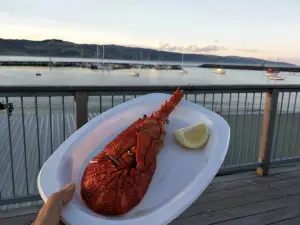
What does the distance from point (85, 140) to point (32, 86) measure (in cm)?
65

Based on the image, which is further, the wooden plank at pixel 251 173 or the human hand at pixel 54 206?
the wooden plank at pixel 251 173

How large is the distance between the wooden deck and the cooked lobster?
30.6 inches

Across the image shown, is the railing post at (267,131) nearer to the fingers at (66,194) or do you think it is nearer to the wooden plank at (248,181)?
the wooden plank at (248,181)

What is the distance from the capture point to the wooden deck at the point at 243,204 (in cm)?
230

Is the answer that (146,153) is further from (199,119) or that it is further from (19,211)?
(19,211)

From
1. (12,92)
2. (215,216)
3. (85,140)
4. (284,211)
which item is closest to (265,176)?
(284,211)

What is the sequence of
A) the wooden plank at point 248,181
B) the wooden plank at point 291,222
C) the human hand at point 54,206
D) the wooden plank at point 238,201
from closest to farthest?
the human hand at point 54,206 < the wooden plank at point 291,222 < the wooden plank at point 238,201 < the wooden plank at point 248,181

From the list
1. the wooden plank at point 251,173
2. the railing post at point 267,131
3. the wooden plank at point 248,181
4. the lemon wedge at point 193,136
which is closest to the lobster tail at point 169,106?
the lemon wedge at point 193,136

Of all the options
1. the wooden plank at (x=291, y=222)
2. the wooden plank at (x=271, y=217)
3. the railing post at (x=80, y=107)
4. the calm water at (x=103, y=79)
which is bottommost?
the calm water at (x=103, y=79)

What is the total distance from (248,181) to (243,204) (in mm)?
559

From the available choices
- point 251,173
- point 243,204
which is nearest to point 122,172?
point 243,204

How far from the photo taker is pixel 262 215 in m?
2.43

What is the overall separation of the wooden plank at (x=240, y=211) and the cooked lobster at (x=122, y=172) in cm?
71

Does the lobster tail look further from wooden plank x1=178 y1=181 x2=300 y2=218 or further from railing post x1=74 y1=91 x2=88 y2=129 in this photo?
wooden plank x1=178 y1=181 x2=300 y2=218
